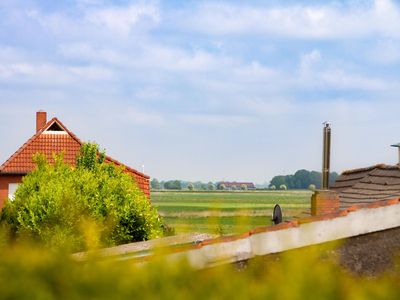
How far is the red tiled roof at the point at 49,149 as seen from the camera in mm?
44094

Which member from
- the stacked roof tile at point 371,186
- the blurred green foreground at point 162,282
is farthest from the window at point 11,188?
the blurred green foreground at point 162,282

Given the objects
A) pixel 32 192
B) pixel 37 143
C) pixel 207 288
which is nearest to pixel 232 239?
→ pixel 207 288

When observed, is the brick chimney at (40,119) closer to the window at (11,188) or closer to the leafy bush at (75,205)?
the window at (11,188)

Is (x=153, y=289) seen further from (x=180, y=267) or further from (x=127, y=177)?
(x=127, y=177)

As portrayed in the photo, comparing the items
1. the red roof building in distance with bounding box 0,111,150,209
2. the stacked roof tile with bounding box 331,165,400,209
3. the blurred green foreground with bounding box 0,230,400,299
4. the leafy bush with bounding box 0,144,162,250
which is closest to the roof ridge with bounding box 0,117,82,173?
the red roof building in distance with bounding box 0,111,150,209

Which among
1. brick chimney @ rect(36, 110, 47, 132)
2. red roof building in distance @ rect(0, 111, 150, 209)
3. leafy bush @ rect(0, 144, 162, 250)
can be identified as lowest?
leafy bush @ rect(0, 144, 162, 250)

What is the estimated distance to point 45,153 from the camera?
4431 cm

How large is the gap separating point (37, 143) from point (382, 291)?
132 ft

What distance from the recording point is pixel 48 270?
6773 millimetres

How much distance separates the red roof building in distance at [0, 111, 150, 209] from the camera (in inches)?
1715

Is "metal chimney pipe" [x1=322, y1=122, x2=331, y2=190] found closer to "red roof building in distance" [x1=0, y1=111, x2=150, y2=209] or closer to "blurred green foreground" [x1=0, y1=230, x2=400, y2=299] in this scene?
"red roof building in distance" [x1=0, y1=111, x2=150, y2=209]

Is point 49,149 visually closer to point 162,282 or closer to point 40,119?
point 40,119

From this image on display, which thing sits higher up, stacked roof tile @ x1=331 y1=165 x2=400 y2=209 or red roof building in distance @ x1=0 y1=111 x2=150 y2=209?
red roof building in distance @ x1=0 y1=111 x2=150 y2=209

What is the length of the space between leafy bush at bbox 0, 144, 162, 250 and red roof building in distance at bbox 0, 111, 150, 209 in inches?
328
